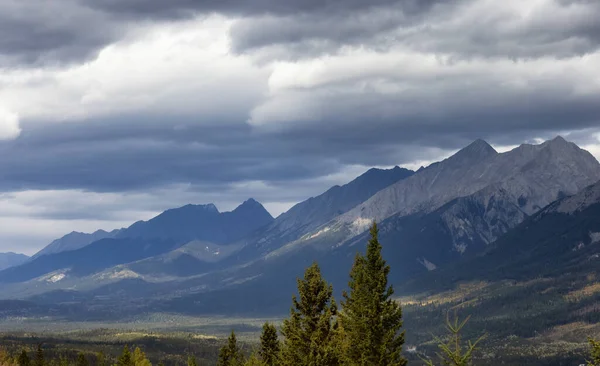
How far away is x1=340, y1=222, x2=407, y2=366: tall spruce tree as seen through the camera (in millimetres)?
71062

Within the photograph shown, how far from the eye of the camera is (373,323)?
72.1m

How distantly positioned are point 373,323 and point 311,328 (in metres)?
5.82

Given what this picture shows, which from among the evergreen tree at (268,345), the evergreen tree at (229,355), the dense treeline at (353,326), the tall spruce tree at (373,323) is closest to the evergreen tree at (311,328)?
the dense treeline at (353,326)

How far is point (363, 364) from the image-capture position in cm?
6950

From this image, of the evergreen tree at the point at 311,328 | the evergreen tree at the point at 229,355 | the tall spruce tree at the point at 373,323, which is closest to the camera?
the tall spruce tree at the point at 373,323

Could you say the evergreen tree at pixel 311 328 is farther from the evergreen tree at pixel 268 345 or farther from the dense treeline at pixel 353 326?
the evergreen tree at pixel 268 345

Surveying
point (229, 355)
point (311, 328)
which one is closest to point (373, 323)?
point (311, 328)

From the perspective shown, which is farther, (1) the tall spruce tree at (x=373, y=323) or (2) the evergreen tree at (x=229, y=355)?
(2) the evergreen tree at (x=229, y=355)

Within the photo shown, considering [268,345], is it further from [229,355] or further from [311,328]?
[311,328]

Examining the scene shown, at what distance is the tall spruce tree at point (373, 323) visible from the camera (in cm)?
7106

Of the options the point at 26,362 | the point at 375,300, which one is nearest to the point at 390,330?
the point at 375,300

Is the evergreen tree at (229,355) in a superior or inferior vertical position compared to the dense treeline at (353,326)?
inferior

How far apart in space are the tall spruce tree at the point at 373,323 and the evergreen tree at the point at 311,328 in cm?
204

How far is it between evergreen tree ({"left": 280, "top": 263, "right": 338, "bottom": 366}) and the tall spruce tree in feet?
6.70
